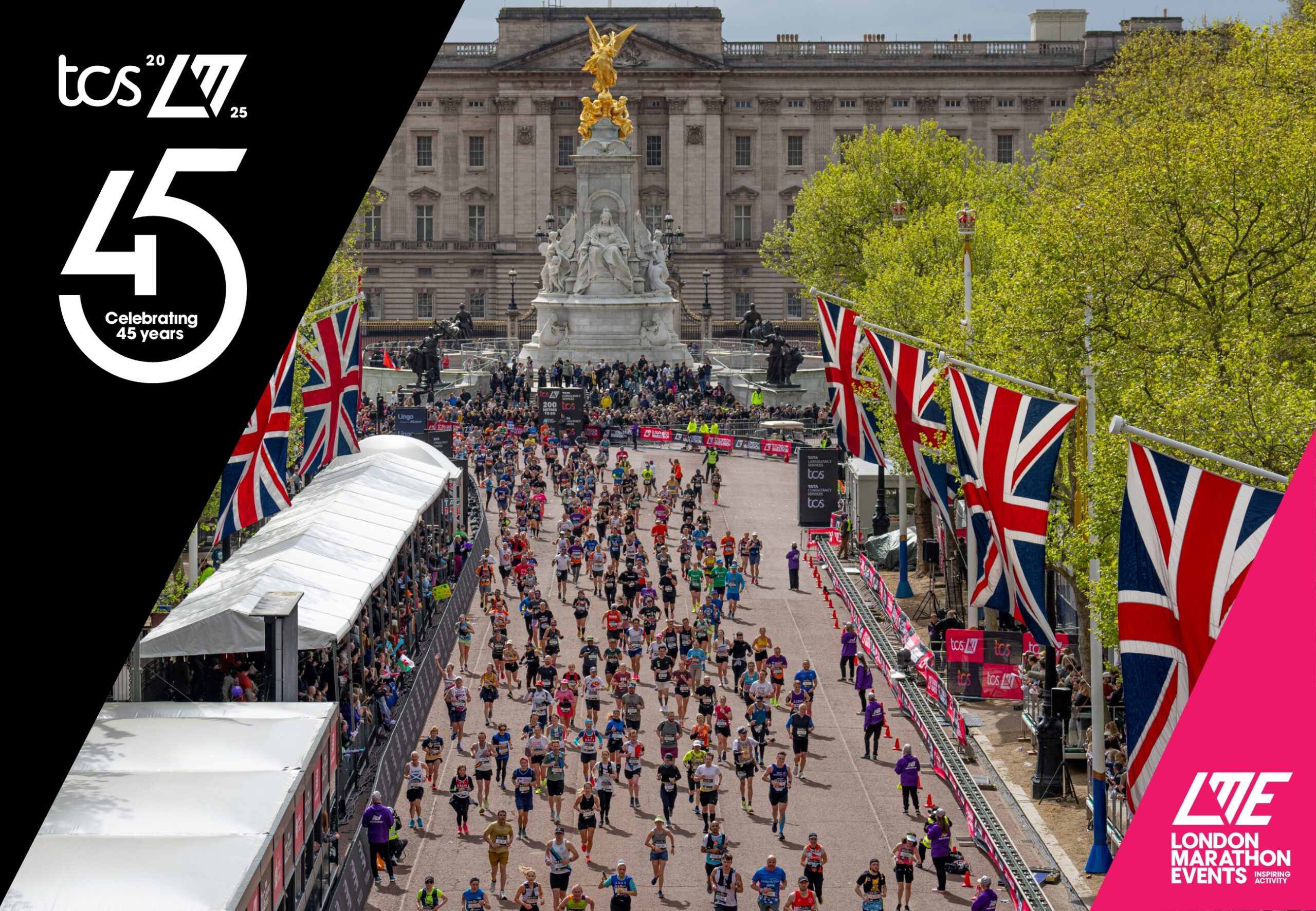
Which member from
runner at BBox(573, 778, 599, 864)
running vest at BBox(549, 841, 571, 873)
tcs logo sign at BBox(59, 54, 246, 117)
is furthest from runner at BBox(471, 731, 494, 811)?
tcs logo sign at BBox(59, 54, 246, 117)

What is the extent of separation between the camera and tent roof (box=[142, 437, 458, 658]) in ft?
87.0

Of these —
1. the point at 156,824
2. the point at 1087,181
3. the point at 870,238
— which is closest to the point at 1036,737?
the point at 156,824

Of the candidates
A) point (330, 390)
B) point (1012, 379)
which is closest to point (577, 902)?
point (1012, 379)

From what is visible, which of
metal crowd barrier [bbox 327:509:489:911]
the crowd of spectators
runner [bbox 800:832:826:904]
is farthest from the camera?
the crowd of spectators

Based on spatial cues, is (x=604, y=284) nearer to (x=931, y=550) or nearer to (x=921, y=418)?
(x=931, y=550)

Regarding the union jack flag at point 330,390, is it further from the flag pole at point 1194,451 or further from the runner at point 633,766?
the flag pole at point 1194,451

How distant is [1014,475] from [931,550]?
21303 mm

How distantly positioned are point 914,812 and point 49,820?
14.5 m

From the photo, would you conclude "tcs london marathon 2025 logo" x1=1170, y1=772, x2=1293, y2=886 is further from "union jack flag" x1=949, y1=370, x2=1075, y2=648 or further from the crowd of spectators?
the crowd of spectators

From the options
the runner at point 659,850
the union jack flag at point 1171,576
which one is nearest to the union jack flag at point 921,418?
the runner at point 659,850

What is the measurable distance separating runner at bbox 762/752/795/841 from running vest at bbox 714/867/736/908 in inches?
149

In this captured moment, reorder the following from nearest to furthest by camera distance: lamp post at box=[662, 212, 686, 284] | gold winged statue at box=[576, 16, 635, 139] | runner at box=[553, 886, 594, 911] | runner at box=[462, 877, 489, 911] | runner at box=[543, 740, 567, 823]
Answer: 1. runner at box=[462, 877, 489, 911]
2. runner at box=[553, 886, 594, 911]
3. runner at box=[543, 740, 567, 823]
4. gold winged statue at box=[576, 16, 635, 139]
5. lamp post at box=[662, 212, 686, 284]

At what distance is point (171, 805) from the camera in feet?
60.2

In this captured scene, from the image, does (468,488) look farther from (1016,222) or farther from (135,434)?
(135,434)
